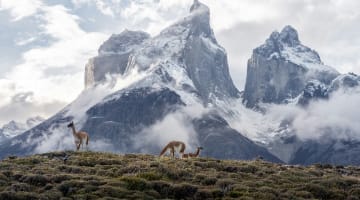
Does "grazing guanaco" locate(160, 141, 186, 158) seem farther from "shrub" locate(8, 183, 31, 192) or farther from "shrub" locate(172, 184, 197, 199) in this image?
"shrub" locate(8, 183, 31, 192)

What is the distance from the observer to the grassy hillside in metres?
32.0

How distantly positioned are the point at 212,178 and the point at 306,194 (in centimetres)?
555

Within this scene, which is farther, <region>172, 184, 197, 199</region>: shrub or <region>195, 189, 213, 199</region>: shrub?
<region>172, 184, 197, 199</region>: shrub

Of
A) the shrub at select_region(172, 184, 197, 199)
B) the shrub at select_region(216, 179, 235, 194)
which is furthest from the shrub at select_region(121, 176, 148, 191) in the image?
the shrub at select_region(216, 179, 235, 194)

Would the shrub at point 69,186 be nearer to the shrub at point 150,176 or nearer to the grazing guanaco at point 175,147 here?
the shrub at point 150,176

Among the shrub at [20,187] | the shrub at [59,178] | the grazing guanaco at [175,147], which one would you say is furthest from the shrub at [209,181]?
the grazing guanaco at [175,147]

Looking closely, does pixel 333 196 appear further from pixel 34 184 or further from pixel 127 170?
pixel 34 184

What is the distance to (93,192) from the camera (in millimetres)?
31312

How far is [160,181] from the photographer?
112 ft

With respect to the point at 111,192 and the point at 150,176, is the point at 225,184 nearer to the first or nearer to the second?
the point at 150,176

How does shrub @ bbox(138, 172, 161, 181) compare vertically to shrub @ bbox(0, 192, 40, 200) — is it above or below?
above

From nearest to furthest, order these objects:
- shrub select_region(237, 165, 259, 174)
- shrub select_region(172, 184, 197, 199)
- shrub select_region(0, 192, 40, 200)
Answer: shrub select_region(0, 192, 40, 200)
shrub select_region(172, 184, 197, 199)
shrub select_region(237, 165, 259, 174)

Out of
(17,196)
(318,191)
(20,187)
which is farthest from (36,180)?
(318,191)

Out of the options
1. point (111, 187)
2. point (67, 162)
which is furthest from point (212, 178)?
point (67, 162)
